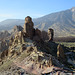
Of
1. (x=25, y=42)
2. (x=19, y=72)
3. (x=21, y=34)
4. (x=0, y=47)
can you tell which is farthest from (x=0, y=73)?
(x=0, y=47)

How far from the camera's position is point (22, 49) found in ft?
87.2

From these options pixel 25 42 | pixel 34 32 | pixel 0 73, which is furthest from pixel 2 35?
pixel 0 73

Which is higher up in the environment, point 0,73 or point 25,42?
point 25,42

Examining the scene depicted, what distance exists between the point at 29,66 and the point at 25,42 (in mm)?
11387

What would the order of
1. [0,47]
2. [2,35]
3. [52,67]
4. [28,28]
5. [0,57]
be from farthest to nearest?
[2,35] → [0,47] → [28,28] → [0,57] → [52,67]

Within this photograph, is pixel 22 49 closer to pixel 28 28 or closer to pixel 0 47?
pixel 28 28

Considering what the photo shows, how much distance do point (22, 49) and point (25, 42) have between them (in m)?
3.51

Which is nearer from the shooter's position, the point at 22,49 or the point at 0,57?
the point at 22,49

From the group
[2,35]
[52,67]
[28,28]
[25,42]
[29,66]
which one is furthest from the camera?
[2,35]

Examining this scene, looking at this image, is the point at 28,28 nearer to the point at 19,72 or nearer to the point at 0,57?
the point at 0,57

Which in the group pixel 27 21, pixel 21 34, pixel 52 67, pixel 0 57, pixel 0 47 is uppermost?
pixel 27 21

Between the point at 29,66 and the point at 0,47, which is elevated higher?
the point at 29,66

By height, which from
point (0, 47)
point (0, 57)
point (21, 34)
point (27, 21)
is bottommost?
point (0, 47)

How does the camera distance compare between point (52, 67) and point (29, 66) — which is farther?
point (29, 66)
